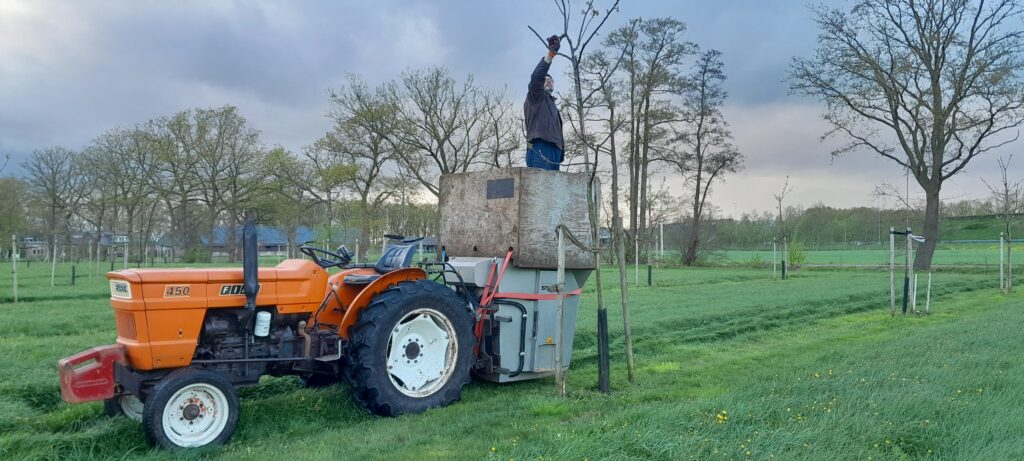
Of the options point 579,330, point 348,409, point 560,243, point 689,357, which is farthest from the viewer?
point 579,330

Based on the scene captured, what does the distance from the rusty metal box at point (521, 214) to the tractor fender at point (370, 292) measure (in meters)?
0.92

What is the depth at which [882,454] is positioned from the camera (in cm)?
418

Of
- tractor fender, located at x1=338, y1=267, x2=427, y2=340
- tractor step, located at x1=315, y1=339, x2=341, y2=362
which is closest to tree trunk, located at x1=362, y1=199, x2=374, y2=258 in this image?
tractor fender, located at x1=338, y1=267, x2=427, y2=340

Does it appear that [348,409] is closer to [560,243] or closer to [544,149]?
[560,243]

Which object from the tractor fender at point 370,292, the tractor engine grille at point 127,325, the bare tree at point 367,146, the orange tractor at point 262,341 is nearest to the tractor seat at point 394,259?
the orange tractor at point 262,341

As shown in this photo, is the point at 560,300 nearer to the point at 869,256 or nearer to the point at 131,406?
the point at 131,406

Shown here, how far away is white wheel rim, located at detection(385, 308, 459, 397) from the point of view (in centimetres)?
568

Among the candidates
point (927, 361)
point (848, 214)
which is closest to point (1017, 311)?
point (927, 361)

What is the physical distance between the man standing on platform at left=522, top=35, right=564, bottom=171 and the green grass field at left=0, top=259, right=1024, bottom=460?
216 centimetres

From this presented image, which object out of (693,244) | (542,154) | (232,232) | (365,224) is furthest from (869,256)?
(542,154)

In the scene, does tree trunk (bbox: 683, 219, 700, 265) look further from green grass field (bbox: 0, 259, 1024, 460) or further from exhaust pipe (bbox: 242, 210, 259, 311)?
exhaust pipe (bbox: 242, 210, 259, 311)

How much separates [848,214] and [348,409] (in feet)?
194

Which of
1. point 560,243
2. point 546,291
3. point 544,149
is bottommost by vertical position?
point 546,291

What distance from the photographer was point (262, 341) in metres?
5.25
